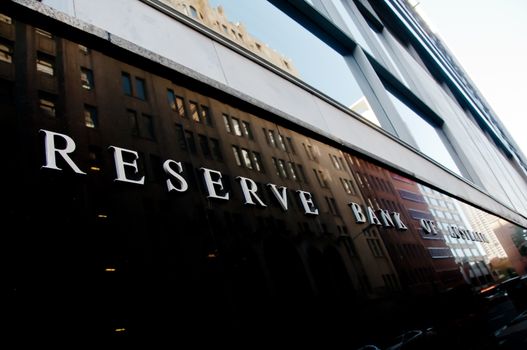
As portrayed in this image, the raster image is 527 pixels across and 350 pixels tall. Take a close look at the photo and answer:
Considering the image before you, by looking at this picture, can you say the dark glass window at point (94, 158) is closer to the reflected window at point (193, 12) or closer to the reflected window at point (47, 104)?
the reflected window at point (47, 104)

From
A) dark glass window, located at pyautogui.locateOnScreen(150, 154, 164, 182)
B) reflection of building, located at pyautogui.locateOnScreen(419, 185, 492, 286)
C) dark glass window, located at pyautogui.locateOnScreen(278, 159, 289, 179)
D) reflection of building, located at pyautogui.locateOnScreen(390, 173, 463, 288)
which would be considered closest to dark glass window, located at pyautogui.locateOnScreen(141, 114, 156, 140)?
dark glass window, located at pyautogui.locateOnScreen(150, 154, 164, 182)

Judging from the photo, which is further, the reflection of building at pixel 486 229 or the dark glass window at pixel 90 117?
the reflection of building at pixel 486 229

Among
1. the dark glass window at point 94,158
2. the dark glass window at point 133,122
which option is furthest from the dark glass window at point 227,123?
the dark glass window at point 94,158

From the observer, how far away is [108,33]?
3057mm

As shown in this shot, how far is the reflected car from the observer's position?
4.86m

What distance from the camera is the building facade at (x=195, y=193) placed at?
2055mm

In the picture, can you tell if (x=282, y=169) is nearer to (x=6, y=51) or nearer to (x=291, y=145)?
(x=291, y=145)

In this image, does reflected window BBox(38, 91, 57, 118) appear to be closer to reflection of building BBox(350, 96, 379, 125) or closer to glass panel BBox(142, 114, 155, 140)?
glass panel BBox(142, 114, 155, 140)

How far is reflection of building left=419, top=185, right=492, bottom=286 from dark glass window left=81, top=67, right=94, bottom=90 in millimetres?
7196

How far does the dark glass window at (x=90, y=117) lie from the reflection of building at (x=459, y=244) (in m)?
7.17

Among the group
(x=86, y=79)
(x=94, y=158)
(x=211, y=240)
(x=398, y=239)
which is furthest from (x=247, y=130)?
(x=398, y=239)

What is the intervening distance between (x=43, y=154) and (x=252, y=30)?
15.3 ft

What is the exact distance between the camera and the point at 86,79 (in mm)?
2752

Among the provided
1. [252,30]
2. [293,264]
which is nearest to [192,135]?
[293,264]
